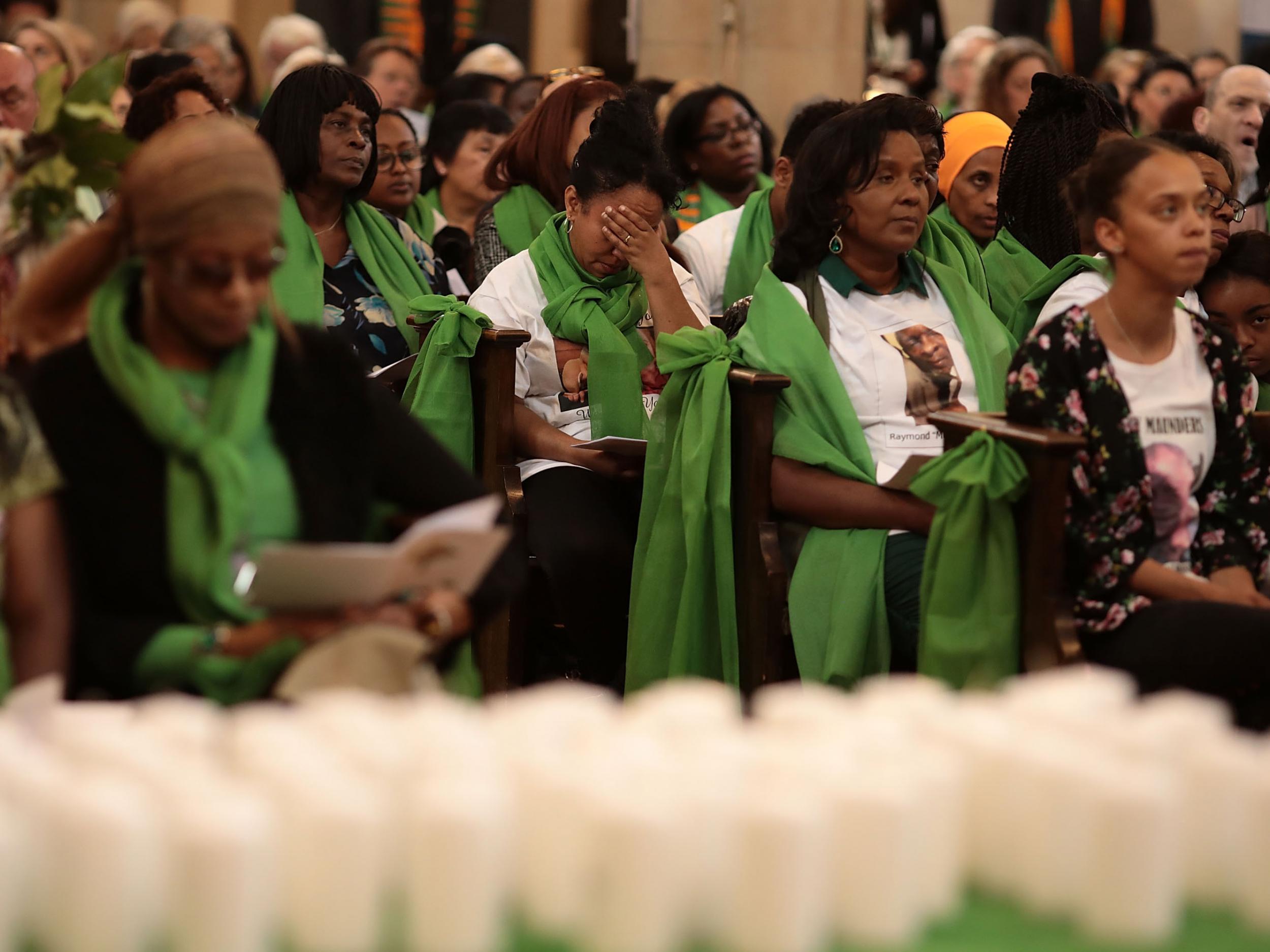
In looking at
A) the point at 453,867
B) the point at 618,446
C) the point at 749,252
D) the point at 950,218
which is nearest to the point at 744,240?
the point at 749,252

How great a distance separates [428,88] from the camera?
33.1ft

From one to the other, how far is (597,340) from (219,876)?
2839mm

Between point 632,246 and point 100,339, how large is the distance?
2017 mm

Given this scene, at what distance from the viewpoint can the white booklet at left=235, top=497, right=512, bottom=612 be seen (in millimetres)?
2135

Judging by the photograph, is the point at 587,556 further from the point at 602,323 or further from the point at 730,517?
the point at 602,323

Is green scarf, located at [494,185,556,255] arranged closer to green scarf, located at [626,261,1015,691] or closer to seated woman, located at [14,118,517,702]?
green scarf, located at [626,261,1015,691]

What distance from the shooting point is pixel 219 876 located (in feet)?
4.38

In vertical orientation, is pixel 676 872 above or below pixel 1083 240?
below

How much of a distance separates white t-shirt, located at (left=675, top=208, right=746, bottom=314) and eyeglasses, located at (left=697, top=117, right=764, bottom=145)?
2.99 feet

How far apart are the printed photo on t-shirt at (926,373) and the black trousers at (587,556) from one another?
2.26 feet

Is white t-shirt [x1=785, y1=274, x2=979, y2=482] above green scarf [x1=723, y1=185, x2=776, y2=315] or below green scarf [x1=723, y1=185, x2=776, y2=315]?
below

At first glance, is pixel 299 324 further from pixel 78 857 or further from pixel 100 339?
pixel 78 857

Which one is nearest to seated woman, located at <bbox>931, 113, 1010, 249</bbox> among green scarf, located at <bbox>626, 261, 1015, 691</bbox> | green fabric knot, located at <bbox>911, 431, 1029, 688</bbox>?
green scarf, located at <bbox>626, 261, 1015, 691</bbox>

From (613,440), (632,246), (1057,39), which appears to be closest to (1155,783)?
(613,440)
